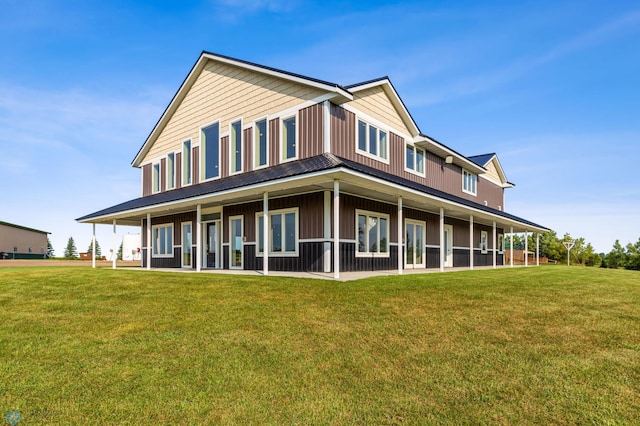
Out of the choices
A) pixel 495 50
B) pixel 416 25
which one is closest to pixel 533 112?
pixel 495 50

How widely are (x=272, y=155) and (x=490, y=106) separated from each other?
8.74 m

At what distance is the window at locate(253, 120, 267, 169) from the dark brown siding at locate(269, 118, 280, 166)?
40cm

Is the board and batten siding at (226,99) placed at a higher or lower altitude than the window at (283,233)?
higher

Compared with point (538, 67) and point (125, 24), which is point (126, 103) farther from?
point (538, 67)

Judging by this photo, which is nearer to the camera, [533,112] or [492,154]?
[533,112]

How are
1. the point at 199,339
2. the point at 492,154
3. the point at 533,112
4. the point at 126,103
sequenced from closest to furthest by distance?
the point at 199,339
the point at 533,112
the point at 126,103
the point at 492,154

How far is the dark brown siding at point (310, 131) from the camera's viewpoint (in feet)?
43.6

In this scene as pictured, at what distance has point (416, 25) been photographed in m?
12.8

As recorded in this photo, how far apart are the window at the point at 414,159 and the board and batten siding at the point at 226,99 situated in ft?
20.8

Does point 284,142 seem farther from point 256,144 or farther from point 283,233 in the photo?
point 283,233

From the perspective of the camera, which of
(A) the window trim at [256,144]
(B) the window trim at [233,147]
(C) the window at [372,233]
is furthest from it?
(B) the window trim at [233,147]

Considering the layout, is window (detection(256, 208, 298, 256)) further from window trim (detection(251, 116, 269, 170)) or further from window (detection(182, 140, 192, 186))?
window (detection(182, 140, 192, 186))

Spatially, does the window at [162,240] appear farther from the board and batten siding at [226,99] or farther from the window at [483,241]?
the window at [483,241]

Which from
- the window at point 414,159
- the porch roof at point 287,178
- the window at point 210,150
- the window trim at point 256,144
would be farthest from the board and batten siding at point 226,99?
the window at point 414,159
